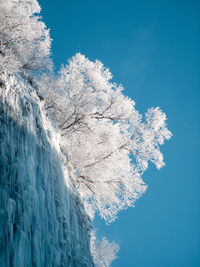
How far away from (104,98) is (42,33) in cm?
388

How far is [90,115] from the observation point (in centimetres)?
1069

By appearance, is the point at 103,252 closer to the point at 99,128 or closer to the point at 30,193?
the point at 99,128

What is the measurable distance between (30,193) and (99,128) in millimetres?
7056

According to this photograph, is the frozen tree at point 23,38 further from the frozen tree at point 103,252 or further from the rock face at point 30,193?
the frozen tree at point 103,252

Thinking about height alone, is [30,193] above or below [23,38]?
below

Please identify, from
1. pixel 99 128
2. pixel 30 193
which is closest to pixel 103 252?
pixel 99 128

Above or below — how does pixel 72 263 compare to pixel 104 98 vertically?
below

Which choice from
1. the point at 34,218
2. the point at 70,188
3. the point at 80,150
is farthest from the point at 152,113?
the point at 34,218

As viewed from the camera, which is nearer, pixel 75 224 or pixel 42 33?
pixel 75 224

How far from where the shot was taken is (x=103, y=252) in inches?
624

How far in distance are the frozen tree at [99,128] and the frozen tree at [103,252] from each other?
21.0 feet

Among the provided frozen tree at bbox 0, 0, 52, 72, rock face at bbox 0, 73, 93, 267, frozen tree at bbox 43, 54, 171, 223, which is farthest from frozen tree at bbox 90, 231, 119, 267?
frozen tree at bbox 0, 0, 52, 72

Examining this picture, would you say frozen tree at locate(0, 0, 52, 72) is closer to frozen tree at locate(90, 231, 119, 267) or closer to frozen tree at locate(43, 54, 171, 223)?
frozen tree at locate(43, 54, 171, 223)

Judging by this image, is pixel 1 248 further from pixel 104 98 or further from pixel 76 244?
pixel 104 98
